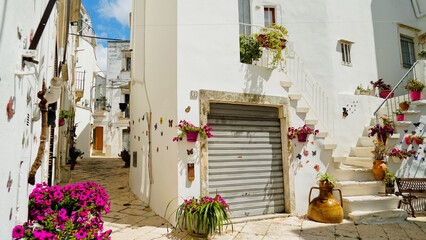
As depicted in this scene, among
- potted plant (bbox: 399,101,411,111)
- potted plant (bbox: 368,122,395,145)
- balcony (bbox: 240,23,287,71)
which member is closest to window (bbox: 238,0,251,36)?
balcony (bbox: 240,23,287,71)

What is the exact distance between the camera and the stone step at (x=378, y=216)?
19.0 feet

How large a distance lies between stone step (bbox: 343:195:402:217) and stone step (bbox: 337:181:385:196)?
0.19 meters

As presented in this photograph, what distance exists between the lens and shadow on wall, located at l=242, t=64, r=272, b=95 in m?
6.19

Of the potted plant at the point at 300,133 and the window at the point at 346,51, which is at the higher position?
the window at the point at 346,51

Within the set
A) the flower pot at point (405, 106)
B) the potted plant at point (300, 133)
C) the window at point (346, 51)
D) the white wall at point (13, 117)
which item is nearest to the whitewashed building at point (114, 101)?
the window at point (346, 51)

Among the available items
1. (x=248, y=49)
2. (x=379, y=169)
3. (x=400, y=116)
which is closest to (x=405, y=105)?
(x=400, y=116)

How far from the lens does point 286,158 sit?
20.8 feet

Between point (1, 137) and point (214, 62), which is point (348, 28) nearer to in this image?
point (214, 62)

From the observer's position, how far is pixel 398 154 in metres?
7.05

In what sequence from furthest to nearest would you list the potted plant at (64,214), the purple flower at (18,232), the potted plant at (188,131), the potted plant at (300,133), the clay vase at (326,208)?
1. the potted plant at (300,133)
2. the clay vase at (326,208)
3. the potted plant at (188,131)
4. the potted plant at (64,214)
5. the purple flower at (18,232)

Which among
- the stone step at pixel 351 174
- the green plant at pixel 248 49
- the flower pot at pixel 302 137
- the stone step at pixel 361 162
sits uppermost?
the green plant at pixel 248 49

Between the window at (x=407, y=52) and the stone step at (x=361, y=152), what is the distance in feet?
18.6

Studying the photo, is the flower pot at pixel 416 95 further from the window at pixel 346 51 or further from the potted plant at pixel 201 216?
the potted plant at pixel 201 216

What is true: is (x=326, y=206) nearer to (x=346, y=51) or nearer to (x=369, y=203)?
(x=369, y=203)
